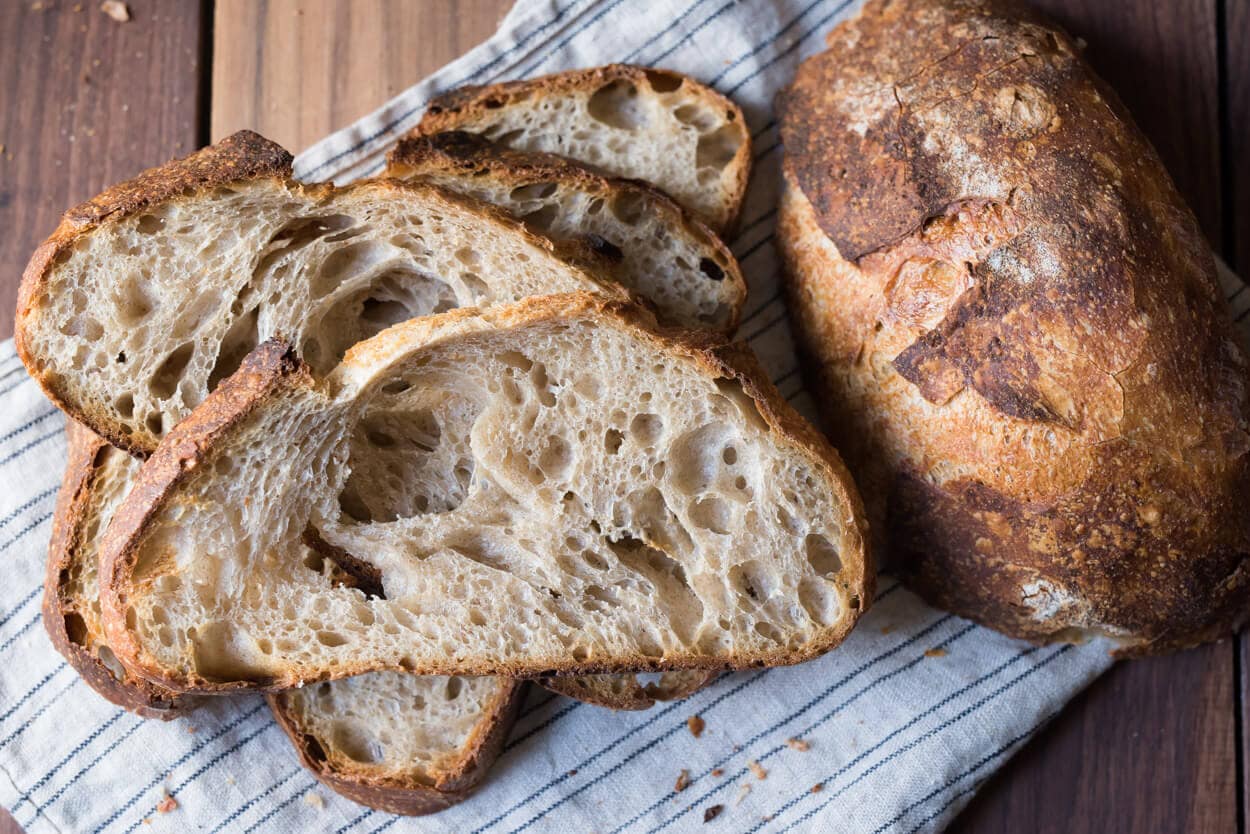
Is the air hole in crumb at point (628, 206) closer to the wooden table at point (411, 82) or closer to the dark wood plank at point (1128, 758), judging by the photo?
the wooden table at point (411, 82)

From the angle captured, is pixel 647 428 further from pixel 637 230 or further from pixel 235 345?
pixel 235 345

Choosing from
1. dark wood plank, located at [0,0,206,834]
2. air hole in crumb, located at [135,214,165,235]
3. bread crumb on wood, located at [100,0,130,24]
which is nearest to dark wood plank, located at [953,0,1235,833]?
air hole in crumb, located at [135,214,165,235]

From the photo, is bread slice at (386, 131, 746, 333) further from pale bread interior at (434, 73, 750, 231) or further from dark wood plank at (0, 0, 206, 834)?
dark wood plank at (0, 0, 206, 834)

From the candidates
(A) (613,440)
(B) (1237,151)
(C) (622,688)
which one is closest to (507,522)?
(A) (613,440)

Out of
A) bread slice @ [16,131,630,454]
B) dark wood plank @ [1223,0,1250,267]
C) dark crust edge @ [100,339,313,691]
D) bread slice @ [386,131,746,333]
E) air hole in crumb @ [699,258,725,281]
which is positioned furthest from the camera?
dark wood plank @ [1223,0,1250,267]

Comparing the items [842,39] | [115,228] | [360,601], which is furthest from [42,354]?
[842,39]

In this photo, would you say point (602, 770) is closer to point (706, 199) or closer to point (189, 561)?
point (189, 561)

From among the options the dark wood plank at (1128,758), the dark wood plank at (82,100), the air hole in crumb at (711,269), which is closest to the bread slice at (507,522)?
the air hole in crumb at (711,269)
